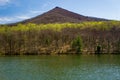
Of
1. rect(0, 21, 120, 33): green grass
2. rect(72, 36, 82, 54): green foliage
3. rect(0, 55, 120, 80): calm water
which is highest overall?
rect(0, 21, 120, 33): green grass

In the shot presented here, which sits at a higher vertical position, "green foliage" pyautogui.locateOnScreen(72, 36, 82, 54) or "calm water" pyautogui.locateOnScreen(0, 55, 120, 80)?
"green foliage" pyautogui.locateOnScreen(72, 36, 82, 54)

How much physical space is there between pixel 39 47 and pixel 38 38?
6.36 meters

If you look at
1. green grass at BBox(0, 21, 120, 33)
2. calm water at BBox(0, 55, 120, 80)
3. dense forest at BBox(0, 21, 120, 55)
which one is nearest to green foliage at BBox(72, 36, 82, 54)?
dense forest at BBox(0, 21, 120, 55)

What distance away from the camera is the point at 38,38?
393 ft

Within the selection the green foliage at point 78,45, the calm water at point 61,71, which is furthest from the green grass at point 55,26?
the calm water at point 61,71

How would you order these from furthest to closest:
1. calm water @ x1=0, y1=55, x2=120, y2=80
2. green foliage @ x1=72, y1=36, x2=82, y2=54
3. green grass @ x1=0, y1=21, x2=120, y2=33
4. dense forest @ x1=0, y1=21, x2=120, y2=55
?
green grass @ x1=0, y1=21, x2=120, y2=33 → dense forest @ x1=0, y1=21, x2=120, y2=55 → green foliage @ x1=72, y1=36, x2=82, y2=54 → calm water @ x1=0, y1=55, x2=120, y2=80

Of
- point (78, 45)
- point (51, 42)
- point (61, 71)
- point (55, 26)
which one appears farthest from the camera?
point (55, 26)

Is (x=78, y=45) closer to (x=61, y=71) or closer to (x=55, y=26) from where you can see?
(x=55, y=26)

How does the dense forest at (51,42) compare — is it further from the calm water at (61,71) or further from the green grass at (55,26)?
the calm water at (61,71)

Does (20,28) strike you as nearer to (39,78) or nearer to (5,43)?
(5,43)

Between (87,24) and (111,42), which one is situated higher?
(87,24)

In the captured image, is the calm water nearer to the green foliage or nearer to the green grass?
the green foliage

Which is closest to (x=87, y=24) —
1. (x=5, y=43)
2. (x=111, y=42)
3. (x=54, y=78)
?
(x=111, y=42)

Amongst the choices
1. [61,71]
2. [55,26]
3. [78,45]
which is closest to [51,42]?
A: [78,45]
